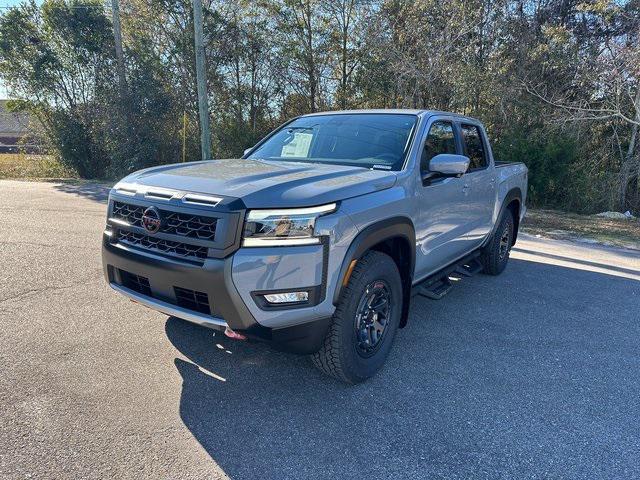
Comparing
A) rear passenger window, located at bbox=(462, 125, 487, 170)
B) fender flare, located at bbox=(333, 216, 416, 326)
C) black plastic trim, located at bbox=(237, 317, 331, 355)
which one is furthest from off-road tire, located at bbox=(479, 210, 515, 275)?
black plastic trim, located at bbox=(237, 317, 331, 355)

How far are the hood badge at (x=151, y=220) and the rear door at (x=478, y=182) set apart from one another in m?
2.90

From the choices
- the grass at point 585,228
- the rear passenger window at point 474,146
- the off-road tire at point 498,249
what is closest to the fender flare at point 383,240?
the rear passenger window at point 474,146

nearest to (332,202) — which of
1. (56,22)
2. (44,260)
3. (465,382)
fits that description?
(465,382)

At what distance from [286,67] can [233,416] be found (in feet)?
51.0

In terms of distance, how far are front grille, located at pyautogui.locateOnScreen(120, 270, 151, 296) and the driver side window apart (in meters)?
2.25

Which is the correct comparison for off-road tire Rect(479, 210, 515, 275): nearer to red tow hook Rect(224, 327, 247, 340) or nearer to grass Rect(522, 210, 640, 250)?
grass Rect(522, 210, 640, 250)

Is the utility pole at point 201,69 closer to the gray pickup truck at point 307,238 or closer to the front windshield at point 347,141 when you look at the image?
the front windshield at point 347,141

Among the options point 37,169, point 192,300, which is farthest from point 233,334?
point 37,169

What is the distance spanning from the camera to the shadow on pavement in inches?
462

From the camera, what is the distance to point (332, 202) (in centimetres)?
261

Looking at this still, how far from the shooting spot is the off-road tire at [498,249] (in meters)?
5.41

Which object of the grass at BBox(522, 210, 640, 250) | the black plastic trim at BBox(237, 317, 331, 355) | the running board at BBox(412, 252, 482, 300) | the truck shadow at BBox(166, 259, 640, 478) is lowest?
the truck shadow at BBox(166, 259, 640, 478)

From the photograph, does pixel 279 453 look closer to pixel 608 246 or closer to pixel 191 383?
pixel 191 383

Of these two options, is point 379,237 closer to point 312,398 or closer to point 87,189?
point 312,398
